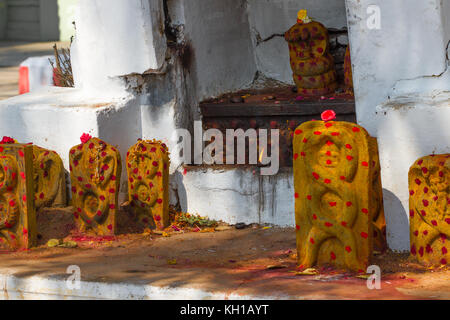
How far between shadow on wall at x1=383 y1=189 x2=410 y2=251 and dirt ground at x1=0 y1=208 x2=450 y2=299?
0.10m

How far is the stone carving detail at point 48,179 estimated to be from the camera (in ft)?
21.1

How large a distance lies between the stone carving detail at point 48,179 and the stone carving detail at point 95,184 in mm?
331

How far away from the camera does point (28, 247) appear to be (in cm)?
587

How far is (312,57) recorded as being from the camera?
674cm

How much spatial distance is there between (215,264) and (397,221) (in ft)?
3.80

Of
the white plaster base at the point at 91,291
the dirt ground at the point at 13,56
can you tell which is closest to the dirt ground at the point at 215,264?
the white plaster base at the point at 91,291

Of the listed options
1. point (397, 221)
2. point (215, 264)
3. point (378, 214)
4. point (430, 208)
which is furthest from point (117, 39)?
point (430, 208)

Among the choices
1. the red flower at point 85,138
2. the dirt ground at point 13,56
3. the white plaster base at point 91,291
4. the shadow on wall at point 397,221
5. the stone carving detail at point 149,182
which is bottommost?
the white plaster base at point 91,291

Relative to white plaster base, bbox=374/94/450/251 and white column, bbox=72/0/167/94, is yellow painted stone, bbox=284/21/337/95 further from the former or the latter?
white plaster base, bbox=374/94/450/251

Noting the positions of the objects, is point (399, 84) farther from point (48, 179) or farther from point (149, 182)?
point (48, 179)

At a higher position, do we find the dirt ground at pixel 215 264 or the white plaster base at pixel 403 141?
the white plaster base at pixel 403 141

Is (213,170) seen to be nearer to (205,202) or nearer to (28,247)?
(205,202)

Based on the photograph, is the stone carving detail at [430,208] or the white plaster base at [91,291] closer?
the white plaster base at [91,291]

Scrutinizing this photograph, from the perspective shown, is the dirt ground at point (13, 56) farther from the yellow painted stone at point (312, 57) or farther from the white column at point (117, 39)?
the yellow painted stone at point (312, 57)
